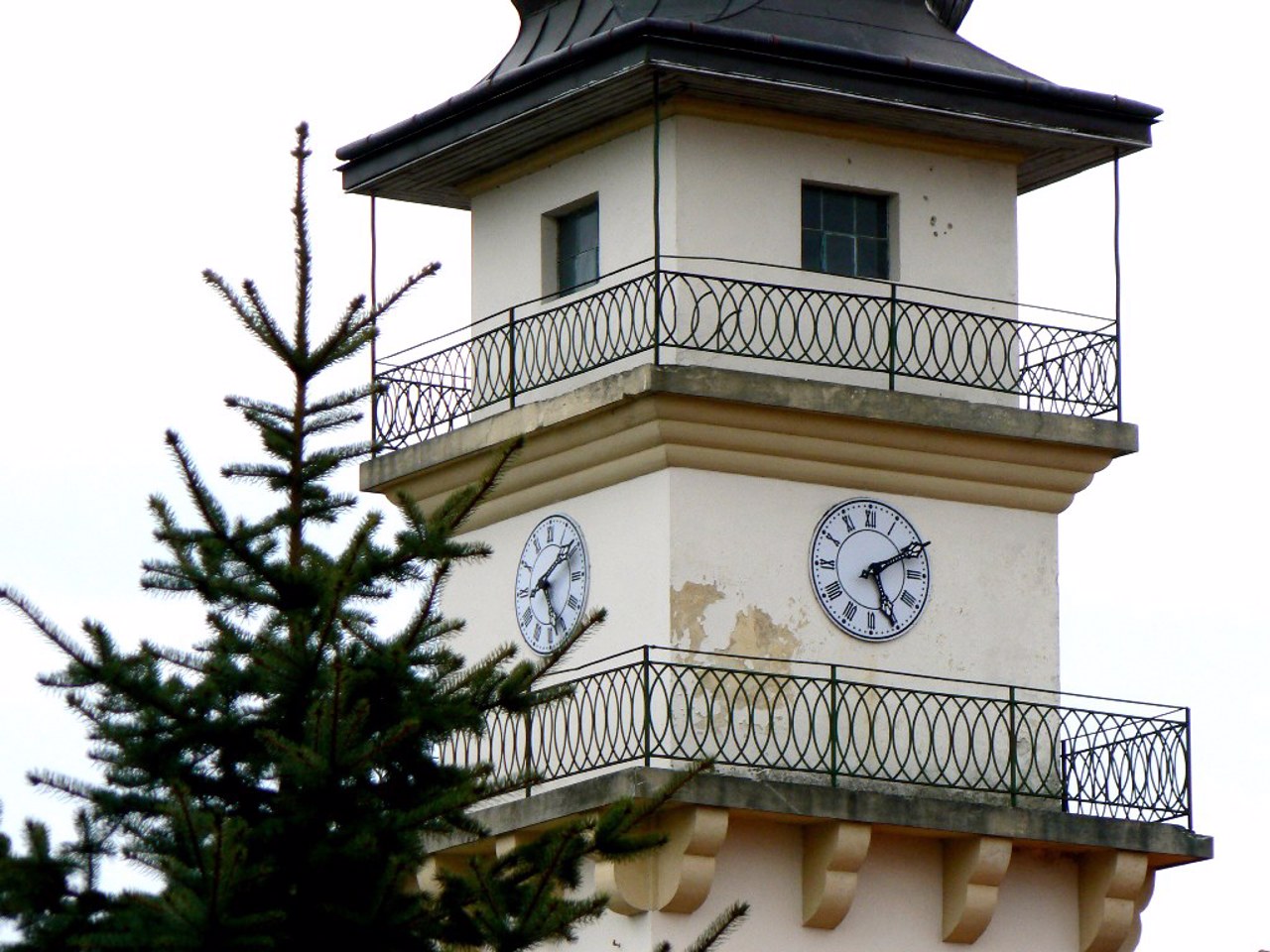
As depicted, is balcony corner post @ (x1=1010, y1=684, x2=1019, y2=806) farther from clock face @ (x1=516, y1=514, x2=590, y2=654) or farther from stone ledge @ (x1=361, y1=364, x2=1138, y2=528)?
clock face @ (x1=516, y1=514, x2=590, y2=654)

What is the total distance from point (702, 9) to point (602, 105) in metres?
1.01

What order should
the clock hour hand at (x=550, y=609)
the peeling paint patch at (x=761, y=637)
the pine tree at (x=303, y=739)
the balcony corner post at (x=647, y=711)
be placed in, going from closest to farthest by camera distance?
the pine tree at (x=303, y=739) < the balcony corner post at (x=647, y=711) < the peeling paint patch at (x=761, y=637) < the clock hour hand at (x=550, y=609)

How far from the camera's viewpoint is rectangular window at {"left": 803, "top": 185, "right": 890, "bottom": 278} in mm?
28359

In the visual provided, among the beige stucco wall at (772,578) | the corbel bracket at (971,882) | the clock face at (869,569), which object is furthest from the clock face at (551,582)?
the corbel bracket at (971,882)

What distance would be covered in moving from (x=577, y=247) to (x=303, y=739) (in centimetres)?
1067

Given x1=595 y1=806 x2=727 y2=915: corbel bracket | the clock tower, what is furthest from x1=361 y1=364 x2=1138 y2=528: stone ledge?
x1=595 y1=806 x2=727 y2=915: corbel bracket

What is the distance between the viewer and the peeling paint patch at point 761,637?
2712 centimetres

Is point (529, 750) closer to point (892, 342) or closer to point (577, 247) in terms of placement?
point (892, 342)

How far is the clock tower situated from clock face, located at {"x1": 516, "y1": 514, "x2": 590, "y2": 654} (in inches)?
1.0

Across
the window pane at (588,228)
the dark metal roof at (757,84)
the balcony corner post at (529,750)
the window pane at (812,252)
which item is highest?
the dark metal roof at (757,84)

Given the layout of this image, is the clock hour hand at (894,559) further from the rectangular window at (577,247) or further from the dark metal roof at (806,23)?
the dark metal roof at (806,23)

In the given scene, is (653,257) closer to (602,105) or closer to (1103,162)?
(602,105)

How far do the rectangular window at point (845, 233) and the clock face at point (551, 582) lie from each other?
8.61ft

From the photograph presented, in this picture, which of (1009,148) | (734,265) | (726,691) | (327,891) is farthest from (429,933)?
(1009,148)
